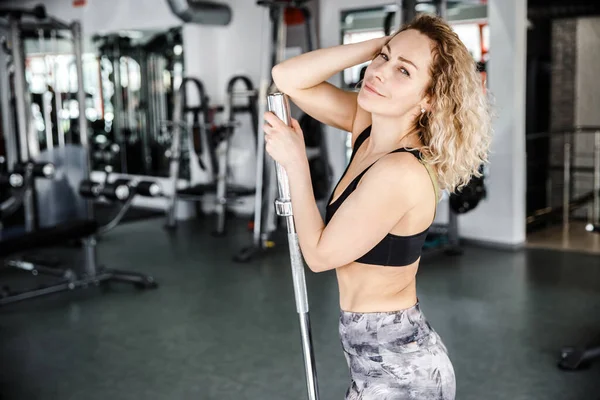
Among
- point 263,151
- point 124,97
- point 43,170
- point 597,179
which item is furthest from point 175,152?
point 597,179

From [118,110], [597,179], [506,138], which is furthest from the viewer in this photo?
[118,110]

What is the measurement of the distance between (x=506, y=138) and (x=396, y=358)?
4592 millimetres

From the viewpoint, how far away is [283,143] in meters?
1.27

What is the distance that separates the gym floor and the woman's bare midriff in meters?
1.74

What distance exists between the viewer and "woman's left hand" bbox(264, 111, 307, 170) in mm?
1267

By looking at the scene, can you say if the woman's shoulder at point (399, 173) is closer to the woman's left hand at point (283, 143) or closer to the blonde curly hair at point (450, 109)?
the blonde curly hair at point (450, 109)

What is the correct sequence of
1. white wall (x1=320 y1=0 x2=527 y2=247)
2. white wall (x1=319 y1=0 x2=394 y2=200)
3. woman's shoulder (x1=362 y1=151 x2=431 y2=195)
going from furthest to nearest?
1. white wall (x1=319 y1=0 x2=394 y2=200)
2. white wall (x1=320 y1=0 x2=527 y2=247)
3. woman's shoulder (x1=362 y1=151 x2=431 y2=195)

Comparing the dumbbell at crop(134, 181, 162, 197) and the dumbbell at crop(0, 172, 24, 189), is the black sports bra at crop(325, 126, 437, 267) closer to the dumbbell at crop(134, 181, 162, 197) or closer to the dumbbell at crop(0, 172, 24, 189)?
the dumbbell at crop(134, 181, 162, 197)

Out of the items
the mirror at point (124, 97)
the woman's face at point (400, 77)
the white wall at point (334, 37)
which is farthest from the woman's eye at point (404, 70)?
the mirror at point (124, 97)

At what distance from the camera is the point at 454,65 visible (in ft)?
4.17

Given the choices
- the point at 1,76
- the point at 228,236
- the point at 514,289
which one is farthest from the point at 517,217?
the point at 1,76

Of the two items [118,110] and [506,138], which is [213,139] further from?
[506,138]

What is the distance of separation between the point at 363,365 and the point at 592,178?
674 cm

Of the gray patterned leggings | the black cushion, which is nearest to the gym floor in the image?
the black cushion
